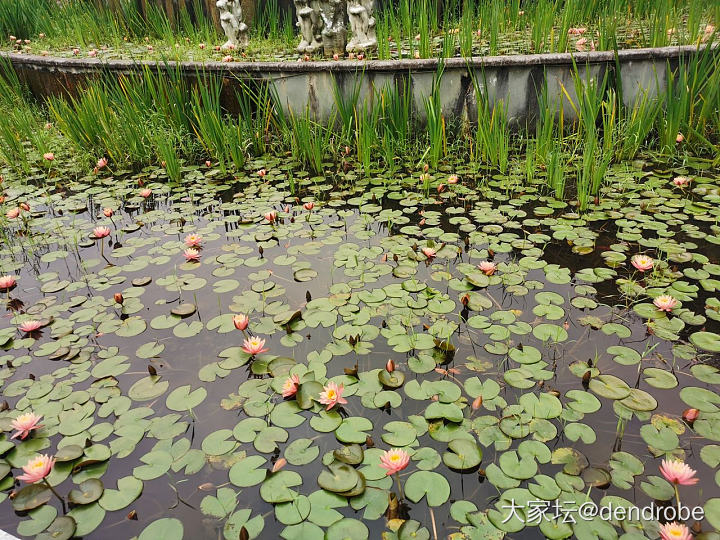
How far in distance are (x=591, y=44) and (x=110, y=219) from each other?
11.8 ft

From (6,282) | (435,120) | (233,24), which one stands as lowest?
(6,282)

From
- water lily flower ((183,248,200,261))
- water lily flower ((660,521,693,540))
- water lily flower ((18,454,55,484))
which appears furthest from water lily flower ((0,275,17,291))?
water lily flower ((660,521,693,540))

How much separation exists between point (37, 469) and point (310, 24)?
4164 mm

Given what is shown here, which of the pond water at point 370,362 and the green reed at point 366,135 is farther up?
the green reed at point 366,135

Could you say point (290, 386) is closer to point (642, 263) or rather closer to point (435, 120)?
point (642, 263)

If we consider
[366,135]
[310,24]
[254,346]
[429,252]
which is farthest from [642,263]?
[310,24]

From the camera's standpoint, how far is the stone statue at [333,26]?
14.1 ft

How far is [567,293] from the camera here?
80.4 inches

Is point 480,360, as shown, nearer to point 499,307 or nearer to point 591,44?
point 499,307

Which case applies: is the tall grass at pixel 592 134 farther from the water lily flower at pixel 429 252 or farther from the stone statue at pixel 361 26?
the stone statue at pixel 361 26

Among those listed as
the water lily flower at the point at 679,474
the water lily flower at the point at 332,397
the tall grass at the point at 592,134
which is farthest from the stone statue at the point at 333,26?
the water lily flower at the point at 679,474

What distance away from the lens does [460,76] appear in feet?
11.4

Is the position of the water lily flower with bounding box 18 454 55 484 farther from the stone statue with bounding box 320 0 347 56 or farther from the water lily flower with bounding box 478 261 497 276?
the stone statue with bounding box 320 0 347 56

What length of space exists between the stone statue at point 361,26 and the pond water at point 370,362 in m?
1.98
